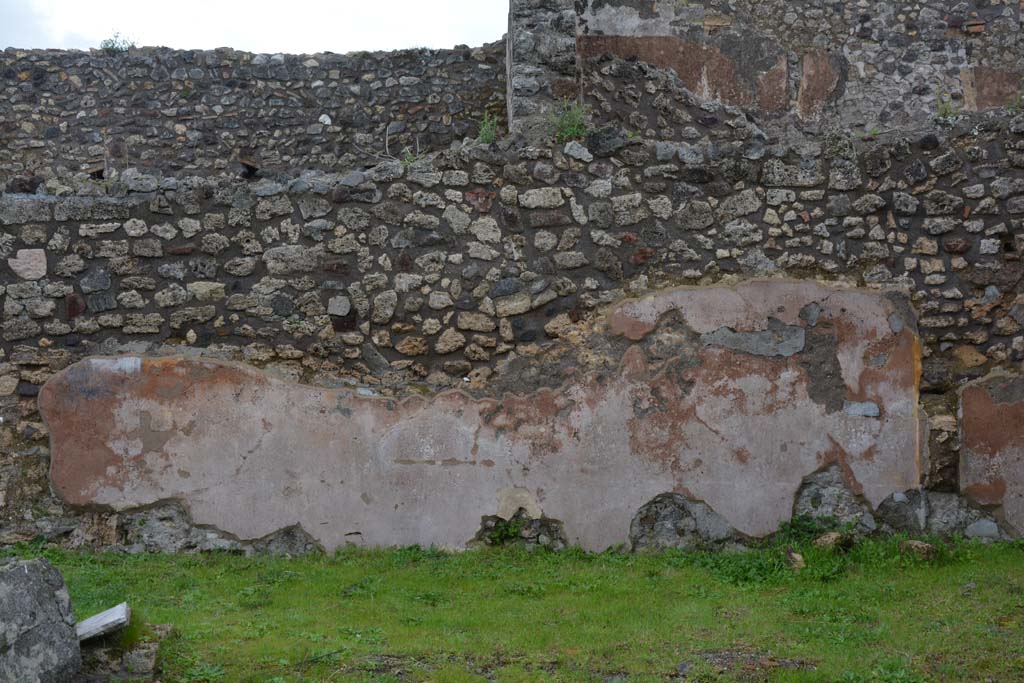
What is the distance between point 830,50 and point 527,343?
617 cm

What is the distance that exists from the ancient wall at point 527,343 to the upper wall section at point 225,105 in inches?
155

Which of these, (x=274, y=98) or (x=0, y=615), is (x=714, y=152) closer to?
(x=0, y=615)

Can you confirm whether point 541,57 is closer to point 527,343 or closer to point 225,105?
point 527,343

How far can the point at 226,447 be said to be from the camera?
5910mm

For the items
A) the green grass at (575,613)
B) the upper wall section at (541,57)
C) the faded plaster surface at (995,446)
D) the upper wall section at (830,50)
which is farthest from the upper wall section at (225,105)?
the faded plaster surface at (995,446)

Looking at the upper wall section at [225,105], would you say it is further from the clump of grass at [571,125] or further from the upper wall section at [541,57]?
the clump of grass at [571,125]

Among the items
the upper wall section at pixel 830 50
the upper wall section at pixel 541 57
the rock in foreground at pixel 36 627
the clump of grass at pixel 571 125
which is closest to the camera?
the rock in foreground at pixel 36 627

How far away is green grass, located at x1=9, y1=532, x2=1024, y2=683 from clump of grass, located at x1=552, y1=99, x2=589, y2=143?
7.83ft

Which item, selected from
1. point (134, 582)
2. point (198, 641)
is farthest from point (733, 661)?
point (134, 582)

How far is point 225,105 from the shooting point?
10148 millimetres

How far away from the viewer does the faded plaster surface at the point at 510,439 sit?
5.90 m

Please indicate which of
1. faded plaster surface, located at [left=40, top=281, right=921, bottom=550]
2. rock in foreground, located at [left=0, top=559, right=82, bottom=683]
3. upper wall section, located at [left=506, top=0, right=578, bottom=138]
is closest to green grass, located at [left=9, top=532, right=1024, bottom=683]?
faded plaster surface, located at [left=40, top=281, right=921, bottom=550]

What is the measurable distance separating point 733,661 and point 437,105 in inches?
273

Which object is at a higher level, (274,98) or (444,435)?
(274,98)
